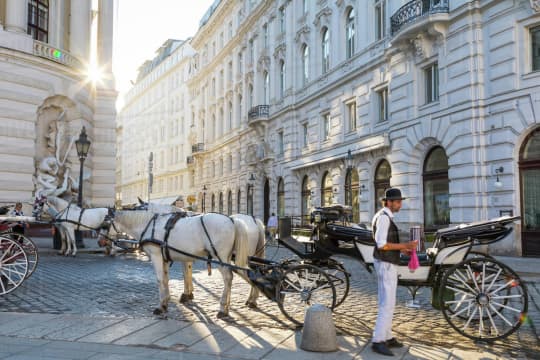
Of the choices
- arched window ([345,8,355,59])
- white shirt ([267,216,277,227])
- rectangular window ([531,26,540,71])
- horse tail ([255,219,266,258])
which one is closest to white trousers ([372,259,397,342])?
horse tail ([255,219,266,258])

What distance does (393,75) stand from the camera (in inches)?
928

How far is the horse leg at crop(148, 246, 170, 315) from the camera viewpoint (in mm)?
8039

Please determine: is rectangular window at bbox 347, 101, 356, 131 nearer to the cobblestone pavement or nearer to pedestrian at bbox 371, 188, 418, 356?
the cobblestone pavement

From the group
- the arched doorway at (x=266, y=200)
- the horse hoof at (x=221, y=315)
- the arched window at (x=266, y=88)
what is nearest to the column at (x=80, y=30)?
the arched window at (x=266, y=88)

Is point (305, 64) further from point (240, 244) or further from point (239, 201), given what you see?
point (240, 244)

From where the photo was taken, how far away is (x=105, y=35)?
100 feet

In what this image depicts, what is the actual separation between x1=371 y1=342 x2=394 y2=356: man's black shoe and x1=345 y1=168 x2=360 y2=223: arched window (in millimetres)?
21168

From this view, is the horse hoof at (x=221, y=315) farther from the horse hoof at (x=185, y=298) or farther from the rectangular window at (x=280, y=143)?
the rectangular window at (x=280, y=143)

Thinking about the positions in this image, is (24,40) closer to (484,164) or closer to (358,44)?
(358,44)

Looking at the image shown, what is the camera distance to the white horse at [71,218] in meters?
10.7

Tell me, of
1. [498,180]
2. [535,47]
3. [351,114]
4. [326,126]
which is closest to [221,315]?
[498,180]

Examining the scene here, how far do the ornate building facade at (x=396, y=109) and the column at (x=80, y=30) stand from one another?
1311 centimetres

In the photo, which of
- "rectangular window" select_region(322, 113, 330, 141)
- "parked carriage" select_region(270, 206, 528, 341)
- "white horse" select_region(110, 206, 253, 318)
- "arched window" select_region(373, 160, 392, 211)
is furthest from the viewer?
"rectangular window" select_region(322, 113, 330, 141)

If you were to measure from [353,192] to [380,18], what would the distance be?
346 inches
